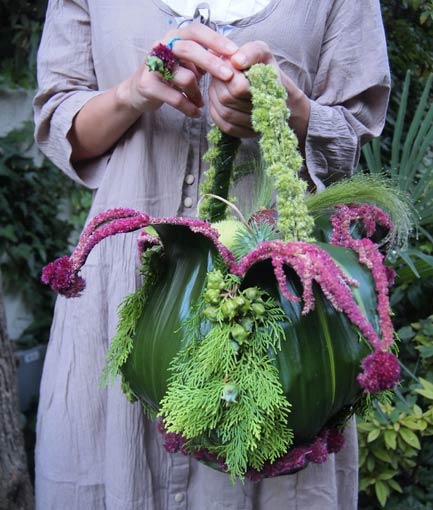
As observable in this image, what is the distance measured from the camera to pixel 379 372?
0.45 m

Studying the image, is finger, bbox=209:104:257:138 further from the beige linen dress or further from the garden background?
the garden background

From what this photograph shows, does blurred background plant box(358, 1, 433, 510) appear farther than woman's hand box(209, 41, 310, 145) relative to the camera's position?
Yes

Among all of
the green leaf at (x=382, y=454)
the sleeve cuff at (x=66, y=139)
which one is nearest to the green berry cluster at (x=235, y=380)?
the sleeve cuff at (x=66, y=139)

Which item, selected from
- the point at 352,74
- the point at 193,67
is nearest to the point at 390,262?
the point at 352,74

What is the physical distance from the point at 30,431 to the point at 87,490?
1.22 metres

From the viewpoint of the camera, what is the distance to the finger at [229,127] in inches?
26.8

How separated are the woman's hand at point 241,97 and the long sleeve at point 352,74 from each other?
0.30ft

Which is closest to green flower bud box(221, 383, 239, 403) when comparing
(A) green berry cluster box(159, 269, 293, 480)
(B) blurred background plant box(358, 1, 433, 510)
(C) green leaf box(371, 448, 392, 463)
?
(A) green berry cluster box(159, 269, 293, 480)

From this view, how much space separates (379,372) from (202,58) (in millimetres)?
380

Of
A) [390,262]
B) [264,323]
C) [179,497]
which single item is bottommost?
[390,262]

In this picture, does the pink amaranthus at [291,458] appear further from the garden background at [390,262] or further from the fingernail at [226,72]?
the garden background at [390,262]

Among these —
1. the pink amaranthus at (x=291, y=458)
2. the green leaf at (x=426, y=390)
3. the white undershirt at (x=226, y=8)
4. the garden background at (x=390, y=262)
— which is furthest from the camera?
the garden background at (x=390, y=262)

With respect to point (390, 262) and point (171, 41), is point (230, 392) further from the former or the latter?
point (390, 262)

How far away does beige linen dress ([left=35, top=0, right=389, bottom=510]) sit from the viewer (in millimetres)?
806
